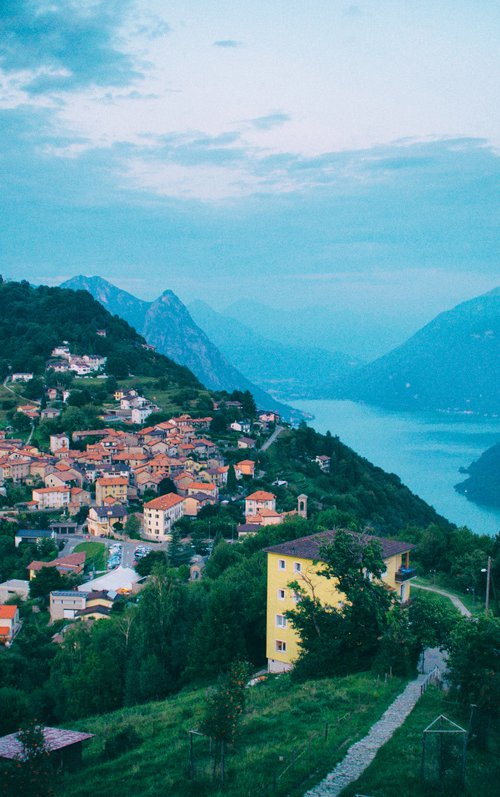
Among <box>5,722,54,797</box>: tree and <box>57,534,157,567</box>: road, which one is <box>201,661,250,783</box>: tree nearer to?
<box>5,722,54,797</box>: tree

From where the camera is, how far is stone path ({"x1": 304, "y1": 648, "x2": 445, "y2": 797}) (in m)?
6.82

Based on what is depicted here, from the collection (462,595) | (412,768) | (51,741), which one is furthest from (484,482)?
(51,741)

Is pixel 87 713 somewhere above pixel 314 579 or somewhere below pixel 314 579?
below

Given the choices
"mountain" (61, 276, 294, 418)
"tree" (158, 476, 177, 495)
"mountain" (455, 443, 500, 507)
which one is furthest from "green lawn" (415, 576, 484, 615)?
"mountain" (61, 276, 294, 418)

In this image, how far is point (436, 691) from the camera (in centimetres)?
966

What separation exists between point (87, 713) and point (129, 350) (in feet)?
187

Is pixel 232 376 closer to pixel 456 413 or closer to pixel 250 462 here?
pixel 456 413

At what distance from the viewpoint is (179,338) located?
165875 mm

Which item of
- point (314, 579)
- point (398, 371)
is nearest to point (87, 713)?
point (314, 579)

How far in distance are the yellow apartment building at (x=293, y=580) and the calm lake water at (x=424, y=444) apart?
125 ft

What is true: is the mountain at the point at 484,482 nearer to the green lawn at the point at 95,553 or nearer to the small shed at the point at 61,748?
the green lawn at the point at 95,553

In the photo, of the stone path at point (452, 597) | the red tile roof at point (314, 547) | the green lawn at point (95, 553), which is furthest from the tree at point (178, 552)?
the red tile roof at point (314, 547)

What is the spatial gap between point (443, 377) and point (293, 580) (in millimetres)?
173438

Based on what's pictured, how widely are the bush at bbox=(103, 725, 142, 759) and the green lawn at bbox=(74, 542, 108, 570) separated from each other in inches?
808
